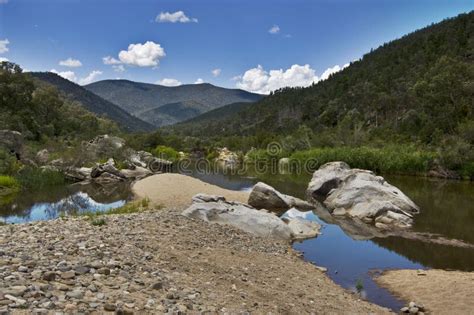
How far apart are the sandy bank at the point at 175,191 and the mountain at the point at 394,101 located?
110 ft

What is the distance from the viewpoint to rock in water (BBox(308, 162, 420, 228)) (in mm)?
24469

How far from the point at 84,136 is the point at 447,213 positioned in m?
57.7

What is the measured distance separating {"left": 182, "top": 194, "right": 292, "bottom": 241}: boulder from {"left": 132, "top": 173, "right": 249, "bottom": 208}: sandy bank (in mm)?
5379

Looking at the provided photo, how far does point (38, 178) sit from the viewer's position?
3756 cm

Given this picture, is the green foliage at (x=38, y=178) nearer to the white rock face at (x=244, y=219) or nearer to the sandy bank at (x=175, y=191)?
the sandy bank at (x=175, y=191)

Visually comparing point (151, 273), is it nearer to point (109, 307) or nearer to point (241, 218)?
point (109, 307)

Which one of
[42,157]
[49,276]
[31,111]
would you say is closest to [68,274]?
[49,276]

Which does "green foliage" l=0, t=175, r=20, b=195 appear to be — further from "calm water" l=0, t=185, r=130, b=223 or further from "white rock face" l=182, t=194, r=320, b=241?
"white rock face" l=182, t=194, r=320, b=241

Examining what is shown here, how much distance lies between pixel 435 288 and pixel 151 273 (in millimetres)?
9269

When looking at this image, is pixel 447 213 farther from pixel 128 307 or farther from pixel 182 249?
pixel 128 307

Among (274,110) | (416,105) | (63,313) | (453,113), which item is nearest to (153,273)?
(63,313)

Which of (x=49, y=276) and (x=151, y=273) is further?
(x=151, y=273)

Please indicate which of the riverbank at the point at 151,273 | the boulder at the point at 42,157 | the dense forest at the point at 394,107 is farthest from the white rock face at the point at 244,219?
the dense forest at the point at 394,107

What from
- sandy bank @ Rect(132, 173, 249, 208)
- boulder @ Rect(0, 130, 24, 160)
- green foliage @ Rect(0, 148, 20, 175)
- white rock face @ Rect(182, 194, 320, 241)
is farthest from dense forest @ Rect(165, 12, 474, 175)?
green foliage @ Rect(0, 148, 20, 175)
